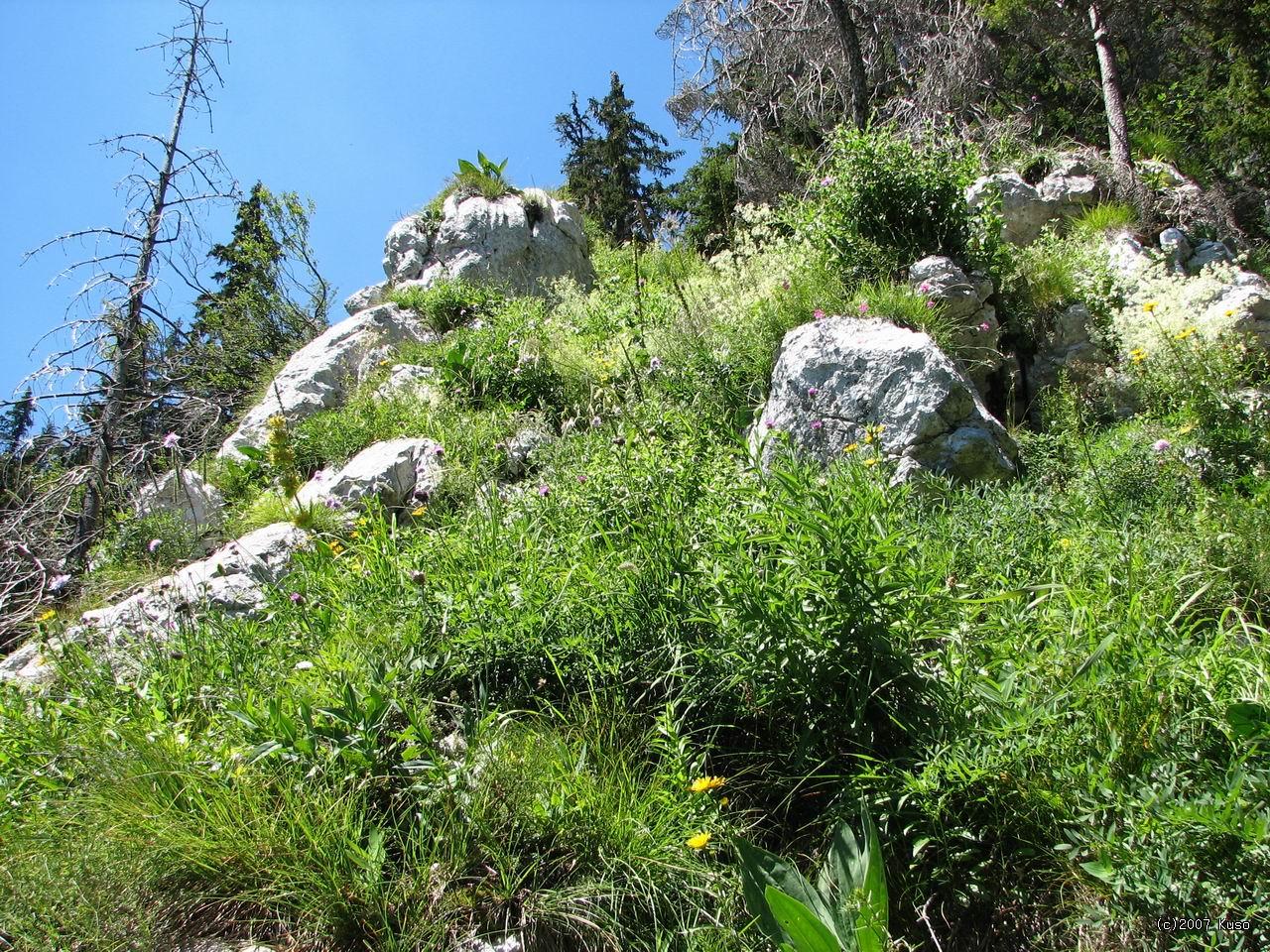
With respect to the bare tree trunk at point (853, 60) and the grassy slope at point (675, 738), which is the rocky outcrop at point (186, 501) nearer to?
the grassy slope at point (675, 738)

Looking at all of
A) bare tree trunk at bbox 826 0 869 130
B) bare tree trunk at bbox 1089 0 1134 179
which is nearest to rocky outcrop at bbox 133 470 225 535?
bare tree trunk at bbox 826 0 869 130

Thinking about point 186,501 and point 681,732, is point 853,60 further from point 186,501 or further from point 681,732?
point 186,501

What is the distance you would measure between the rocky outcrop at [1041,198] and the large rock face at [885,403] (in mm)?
4245

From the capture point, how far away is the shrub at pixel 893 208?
6551 mm

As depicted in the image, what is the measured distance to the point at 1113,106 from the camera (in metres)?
9.09

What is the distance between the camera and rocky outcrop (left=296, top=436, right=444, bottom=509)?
6.29 m

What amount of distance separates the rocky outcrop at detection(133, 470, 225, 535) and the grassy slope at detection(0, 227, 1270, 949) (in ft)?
14.2

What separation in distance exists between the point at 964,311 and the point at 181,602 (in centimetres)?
637

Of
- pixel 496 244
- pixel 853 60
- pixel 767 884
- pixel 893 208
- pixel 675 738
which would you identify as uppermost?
pixel 496 244

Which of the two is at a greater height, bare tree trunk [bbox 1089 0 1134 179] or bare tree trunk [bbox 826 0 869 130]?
bare tree trunk [bbox 826 0 869 130]

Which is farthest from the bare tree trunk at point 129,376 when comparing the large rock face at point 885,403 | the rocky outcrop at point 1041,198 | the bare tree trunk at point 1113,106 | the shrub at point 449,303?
the bare tree trunk at point 1113,106

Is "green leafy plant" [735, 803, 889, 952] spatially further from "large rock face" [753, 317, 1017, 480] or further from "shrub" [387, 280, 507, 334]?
"shrub" [387, 280, 507, 334]

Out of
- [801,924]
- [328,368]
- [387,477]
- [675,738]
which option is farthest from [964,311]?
[328,368]

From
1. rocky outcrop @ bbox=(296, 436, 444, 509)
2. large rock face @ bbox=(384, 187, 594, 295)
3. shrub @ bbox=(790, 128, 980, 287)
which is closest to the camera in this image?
rocky outcrop @ bbox=(296, 436, 444, 509)
